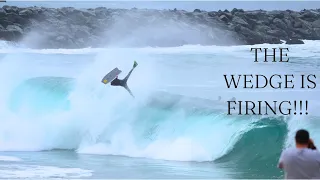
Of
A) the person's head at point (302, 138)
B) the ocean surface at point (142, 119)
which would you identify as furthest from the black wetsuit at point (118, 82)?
the person's head at point (302, 138)

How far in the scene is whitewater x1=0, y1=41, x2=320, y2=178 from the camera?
34.4 ft

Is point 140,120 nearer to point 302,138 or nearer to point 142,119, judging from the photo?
point 142,119

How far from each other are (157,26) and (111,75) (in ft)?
25.3

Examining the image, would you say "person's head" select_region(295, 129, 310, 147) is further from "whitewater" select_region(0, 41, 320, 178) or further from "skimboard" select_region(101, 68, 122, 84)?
"skimboard" select_region(101, 68, 122, 84)

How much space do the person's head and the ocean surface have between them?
14.2 feet

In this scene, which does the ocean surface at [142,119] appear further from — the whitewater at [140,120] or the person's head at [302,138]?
the person's head at [302,138]

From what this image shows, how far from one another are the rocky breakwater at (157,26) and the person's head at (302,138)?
15.0 m

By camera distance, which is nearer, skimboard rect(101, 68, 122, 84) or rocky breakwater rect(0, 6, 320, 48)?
skimboard rect(101, 68, 122, 84)

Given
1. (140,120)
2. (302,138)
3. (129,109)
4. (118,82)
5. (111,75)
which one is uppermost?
(111,75)

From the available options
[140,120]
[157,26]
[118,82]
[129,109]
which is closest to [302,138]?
[140,120]

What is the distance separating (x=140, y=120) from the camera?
42.0 feet

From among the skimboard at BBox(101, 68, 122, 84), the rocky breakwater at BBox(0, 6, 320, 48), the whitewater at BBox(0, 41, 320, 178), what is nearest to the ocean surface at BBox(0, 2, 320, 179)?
the whitewater at BBox(0, 41, 320, 178)

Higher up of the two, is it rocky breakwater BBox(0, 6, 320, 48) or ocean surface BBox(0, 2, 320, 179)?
rocky breakwater BBox(0, 6, 320, 48)

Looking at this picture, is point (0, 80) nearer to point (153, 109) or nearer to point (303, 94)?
point (153, 109)
